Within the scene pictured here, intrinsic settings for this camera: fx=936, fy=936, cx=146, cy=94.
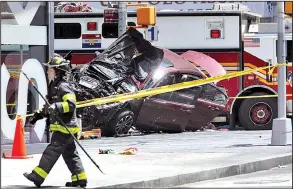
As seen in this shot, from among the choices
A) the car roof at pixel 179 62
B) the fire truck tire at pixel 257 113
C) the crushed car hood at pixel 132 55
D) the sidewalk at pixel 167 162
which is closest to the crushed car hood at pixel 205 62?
the car roof at pixel 179 62

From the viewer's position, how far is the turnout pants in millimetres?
11555

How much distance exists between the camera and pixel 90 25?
→ 2316 cm

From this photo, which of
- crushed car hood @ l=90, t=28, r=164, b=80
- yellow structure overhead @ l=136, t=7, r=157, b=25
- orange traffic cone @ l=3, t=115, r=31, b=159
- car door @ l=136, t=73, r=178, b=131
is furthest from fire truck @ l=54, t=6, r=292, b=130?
orange traffic cone @ l=3, t=115, r=31, b=159

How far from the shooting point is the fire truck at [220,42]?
901 inches

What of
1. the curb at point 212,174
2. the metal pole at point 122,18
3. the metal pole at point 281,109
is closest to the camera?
the curb at point 212,174

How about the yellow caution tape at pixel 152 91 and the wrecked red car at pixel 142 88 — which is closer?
the yellow caution tape at pixel 152 91

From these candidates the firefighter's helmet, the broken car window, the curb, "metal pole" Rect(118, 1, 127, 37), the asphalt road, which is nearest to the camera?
the firefighter's helmet

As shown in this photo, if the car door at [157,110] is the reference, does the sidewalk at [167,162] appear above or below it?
below

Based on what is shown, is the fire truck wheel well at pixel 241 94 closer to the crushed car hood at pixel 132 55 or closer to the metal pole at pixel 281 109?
the crushed car hood at pixel 132 55

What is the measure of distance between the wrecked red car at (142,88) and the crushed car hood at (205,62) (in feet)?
1.90

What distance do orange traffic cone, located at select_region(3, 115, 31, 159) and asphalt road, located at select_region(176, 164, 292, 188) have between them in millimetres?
3322

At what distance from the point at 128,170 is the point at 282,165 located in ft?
9.85

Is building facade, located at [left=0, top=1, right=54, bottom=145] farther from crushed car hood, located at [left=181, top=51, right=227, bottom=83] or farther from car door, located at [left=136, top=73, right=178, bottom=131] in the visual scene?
crushed car hood, located at [left=181, top=51, right=227, bottom=83]

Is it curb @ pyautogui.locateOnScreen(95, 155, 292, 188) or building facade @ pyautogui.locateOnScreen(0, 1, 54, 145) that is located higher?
building facade @ pyautogui.locateOnScreen(0, 1, 54, 145)
